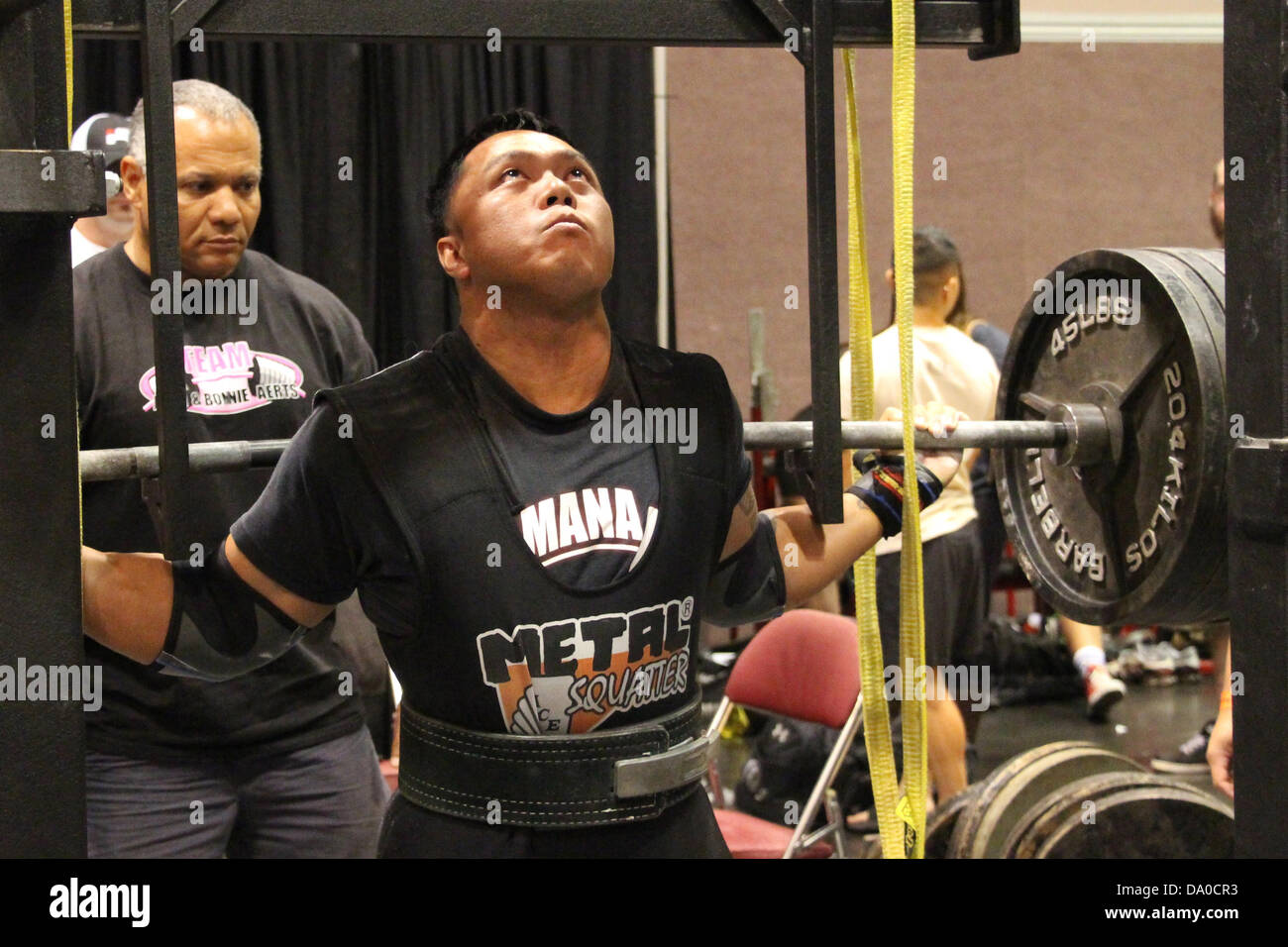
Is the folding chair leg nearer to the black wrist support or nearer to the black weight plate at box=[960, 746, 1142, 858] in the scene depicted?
the black weight plate at box=[960, 746, 1142, 858]

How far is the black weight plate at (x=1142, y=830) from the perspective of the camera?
2480 mm

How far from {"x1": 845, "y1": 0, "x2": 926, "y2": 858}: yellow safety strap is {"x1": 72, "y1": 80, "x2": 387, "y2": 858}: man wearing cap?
0.80m

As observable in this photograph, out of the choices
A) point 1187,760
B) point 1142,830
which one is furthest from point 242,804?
point 1187,760

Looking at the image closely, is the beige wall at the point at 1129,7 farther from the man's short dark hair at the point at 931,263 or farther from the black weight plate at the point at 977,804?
the black weight plate at the point at 977,804

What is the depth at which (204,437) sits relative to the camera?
2.17 metres

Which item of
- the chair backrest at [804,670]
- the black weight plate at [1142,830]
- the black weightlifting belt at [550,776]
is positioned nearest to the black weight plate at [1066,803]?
the black weight plate at [1142,830]

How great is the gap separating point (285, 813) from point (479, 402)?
97 centimetres

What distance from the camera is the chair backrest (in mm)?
3223

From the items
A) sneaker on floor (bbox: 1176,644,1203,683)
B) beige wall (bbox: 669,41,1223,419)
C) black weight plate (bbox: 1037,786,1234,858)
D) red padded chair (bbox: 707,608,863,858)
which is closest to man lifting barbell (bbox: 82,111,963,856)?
black weight plate (bbox: 1037,786,1234,858)

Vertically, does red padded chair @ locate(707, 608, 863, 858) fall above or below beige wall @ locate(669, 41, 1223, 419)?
below

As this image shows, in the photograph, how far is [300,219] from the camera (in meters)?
5.30

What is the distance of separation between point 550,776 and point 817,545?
1.41 feet

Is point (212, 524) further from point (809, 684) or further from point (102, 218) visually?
point (809, 684)
